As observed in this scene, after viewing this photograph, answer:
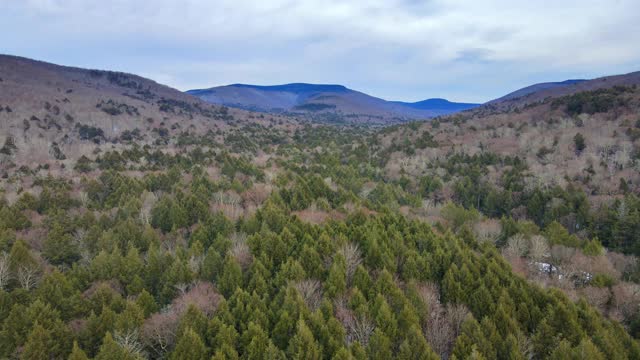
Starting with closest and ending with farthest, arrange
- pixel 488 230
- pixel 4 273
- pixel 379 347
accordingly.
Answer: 1. pixel 379 347
2. pixel 4 273
3. pixel 488 230

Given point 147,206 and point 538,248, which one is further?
point 147,206

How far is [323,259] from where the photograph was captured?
138 feet

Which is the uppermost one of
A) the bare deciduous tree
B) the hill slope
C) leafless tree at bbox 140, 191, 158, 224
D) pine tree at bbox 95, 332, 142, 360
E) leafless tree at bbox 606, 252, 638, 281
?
the hill slope

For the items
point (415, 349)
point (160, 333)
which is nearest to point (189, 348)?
point (160, 333)

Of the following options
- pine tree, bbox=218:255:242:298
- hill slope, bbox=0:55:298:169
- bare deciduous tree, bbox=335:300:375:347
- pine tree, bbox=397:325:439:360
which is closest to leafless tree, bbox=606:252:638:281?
pine tree, bbox=397:325:439:360

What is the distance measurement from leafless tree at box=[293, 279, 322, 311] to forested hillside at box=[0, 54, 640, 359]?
0.59 feet

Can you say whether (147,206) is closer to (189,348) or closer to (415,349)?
(189,348)

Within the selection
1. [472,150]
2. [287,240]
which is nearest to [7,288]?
[287,240]

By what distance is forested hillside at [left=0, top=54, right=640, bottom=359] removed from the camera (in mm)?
29844

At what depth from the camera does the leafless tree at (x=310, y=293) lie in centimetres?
3528

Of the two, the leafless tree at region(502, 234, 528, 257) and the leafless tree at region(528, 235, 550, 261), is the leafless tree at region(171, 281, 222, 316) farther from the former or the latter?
the leafless tree at region(528, 235, 550, 261)

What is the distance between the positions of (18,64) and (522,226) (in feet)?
683

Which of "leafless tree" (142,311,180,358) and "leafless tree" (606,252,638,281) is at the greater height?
"leafless tree" (142,311,180,358)

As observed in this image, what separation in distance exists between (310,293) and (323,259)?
6.55 metres
